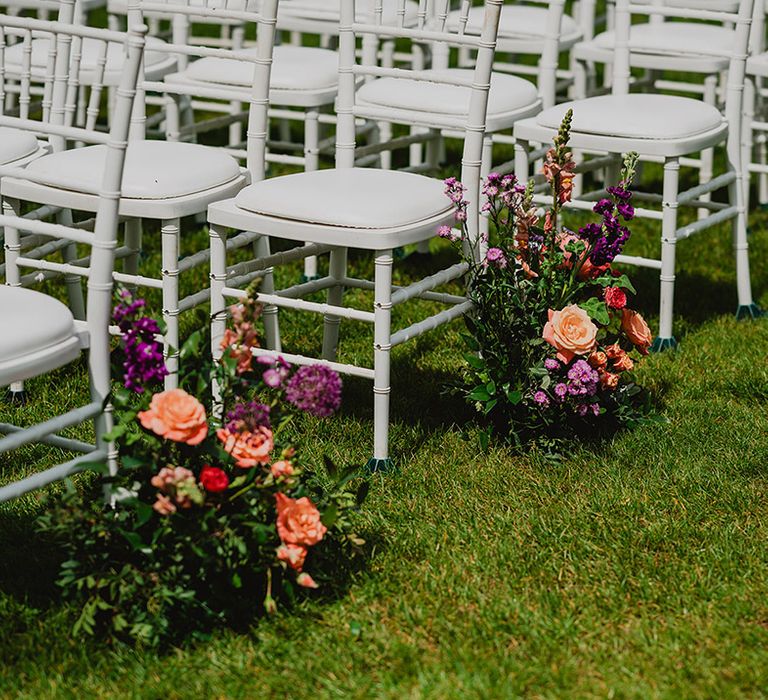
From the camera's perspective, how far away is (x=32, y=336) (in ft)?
7.64

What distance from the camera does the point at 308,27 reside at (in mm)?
5703

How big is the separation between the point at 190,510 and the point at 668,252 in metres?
2.02

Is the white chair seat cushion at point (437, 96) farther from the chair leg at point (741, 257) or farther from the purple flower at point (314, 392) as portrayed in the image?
the purple flower at point (314, 392)

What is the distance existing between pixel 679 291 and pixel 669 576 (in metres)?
2.03

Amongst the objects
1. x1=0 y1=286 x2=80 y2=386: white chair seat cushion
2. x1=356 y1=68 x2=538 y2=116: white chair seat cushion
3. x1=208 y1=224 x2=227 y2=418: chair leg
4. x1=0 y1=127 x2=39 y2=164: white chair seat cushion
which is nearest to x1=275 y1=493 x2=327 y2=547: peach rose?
x1=0 y1=286 x2=80 y2=386: white chair seat cushion

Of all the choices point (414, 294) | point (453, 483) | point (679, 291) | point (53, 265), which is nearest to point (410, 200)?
point (414, 294)

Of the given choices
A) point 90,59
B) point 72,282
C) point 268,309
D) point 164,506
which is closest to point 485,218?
point 268,309

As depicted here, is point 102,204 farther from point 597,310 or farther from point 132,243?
point 132,243

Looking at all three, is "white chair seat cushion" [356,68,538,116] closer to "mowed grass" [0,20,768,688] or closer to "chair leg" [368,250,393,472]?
"mowed grass" [0,20,768,688]

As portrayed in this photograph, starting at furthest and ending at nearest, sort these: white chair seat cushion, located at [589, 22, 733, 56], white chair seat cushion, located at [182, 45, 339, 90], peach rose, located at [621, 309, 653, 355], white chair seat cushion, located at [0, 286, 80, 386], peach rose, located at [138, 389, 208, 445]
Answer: white chair seat cushion, located at [589, 22, 733, 56] → white chair seat cushion, located at [182, 45, 339, 90] → peach rose, located at [621, 309, 653, 355] → peach rose, located at [138, 389, 208, 445] → white chair seat cushion, located at [0, 286, 80, 386]

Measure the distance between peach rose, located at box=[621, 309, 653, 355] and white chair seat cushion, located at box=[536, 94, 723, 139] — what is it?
818 millimetres

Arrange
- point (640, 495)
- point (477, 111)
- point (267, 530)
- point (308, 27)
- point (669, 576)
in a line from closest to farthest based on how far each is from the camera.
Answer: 1. point (267, 530)
2. point (669, 576)
3. point (640, 495)
4. point (477, 111)
5. point (308, 27)

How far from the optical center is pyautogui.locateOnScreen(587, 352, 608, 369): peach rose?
3139 mm

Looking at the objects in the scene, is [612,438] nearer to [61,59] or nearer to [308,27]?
[61,59]
